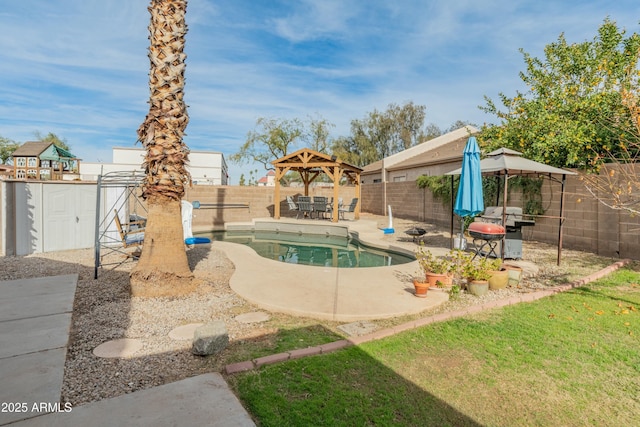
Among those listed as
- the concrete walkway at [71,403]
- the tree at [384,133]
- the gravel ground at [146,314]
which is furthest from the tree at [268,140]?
the concrete walkway at [71,403]

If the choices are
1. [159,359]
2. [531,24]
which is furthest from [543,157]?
[159,359]

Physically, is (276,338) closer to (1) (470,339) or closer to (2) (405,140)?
(1) (470,339)

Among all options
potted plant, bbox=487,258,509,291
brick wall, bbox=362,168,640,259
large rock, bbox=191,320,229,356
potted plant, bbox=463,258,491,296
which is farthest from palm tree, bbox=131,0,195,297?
brick wall, bbox=362,168,640,259

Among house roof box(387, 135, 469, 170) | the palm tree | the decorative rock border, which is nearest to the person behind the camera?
the decorative rock border

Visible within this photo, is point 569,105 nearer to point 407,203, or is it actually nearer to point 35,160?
point 407,203

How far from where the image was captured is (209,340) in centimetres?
314

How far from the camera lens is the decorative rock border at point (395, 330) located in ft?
9.74

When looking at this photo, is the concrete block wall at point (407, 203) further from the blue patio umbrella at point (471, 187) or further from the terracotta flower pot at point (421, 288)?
the terracotta flower pot at point (421, 288)

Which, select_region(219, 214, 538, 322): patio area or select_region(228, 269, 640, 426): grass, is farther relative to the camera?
select_region(219, 214, 538, 322): patio area

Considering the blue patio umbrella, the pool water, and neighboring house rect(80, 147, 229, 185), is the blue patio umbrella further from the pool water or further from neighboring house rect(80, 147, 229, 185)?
neighboring house rect(80, 147, 229, 185)

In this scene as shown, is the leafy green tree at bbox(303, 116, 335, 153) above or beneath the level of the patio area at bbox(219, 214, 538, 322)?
above

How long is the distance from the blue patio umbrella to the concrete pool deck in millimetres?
1632

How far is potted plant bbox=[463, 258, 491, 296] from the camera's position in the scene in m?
5.14

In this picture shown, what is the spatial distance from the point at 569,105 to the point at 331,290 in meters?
10.0
